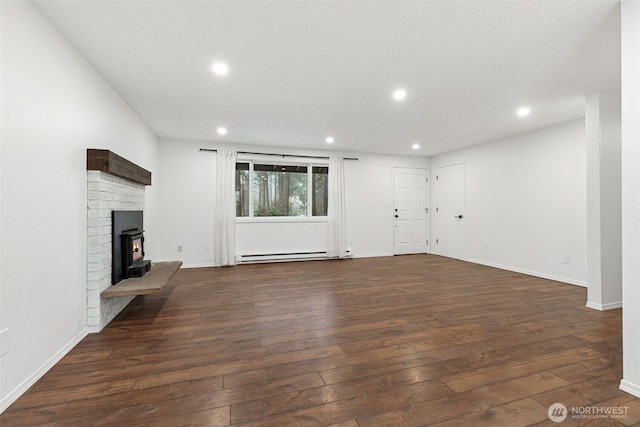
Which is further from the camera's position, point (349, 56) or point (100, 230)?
point (100, 230)

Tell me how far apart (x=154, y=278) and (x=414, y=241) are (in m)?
5.64

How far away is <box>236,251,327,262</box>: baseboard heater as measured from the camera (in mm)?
5668

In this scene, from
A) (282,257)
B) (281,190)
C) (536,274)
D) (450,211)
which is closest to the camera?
(536,274)

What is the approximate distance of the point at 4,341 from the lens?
1559mm

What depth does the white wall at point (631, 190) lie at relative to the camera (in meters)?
1.66

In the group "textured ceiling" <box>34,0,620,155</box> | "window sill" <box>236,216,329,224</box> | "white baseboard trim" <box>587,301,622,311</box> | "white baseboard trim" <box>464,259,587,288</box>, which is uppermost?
"textured ceiling" <box>34,0,620,155</box>

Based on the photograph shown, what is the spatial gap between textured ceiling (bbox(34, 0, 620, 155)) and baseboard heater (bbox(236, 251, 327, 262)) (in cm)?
264

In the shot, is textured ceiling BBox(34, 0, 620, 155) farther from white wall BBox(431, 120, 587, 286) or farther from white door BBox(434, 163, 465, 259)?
white door BBox(434, 163, 465, 259)

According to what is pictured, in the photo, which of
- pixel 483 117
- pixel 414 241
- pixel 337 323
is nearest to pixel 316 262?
pixel 414 241

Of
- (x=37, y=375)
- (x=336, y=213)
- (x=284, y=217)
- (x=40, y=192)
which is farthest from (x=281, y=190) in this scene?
(x=37, y=375)

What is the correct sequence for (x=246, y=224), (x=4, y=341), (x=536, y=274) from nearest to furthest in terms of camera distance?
(x=4, y=341) → (x=536, y=274) → (x=246, y=224)

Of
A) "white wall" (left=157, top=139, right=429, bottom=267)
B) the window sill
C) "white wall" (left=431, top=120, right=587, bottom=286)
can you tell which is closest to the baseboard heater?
"white wall" (left=157, top=139, right=429, bottom=267)

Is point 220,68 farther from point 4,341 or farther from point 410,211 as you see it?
point 410,211

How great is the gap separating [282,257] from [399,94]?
387 centimetres
